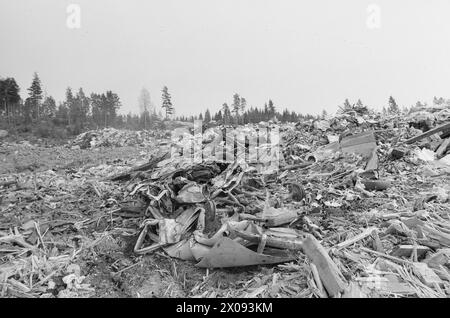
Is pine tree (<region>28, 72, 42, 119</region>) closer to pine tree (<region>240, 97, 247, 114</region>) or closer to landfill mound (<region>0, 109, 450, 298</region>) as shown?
pine tree (<region>240, 97, 247, 114</region>)

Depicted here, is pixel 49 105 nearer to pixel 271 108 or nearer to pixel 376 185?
pixel 271 108

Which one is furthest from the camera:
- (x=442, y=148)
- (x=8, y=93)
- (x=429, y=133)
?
(x=8, y=93)

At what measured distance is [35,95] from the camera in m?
42.9

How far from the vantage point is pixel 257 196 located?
509cm

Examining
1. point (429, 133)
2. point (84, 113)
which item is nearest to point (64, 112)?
point (84, 113)

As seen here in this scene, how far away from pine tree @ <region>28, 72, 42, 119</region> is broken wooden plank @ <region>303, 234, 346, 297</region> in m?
48.2

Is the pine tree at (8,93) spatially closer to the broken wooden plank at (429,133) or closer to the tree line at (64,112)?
the tree line at (64,112)

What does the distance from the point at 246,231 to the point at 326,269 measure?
3.52 ft

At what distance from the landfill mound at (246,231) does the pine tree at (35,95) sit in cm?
4336

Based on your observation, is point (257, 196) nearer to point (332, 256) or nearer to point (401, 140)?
point (332, 256)

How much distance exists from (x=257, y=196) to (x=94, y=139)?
21270 mm

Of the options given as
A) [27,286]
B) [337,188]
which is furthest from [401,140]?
[27,286]

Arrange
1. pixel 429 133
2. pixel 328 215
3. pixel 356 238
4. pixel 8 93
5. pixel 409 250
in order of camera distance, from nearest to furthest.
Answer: pixel 409 250 → pixel 356 238 → pixel 328 215 → pixel 429 133 → pixel 8 93

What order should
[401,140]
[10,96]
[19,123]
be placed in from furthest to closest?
[10,96] < [19,123] < [401,140]
